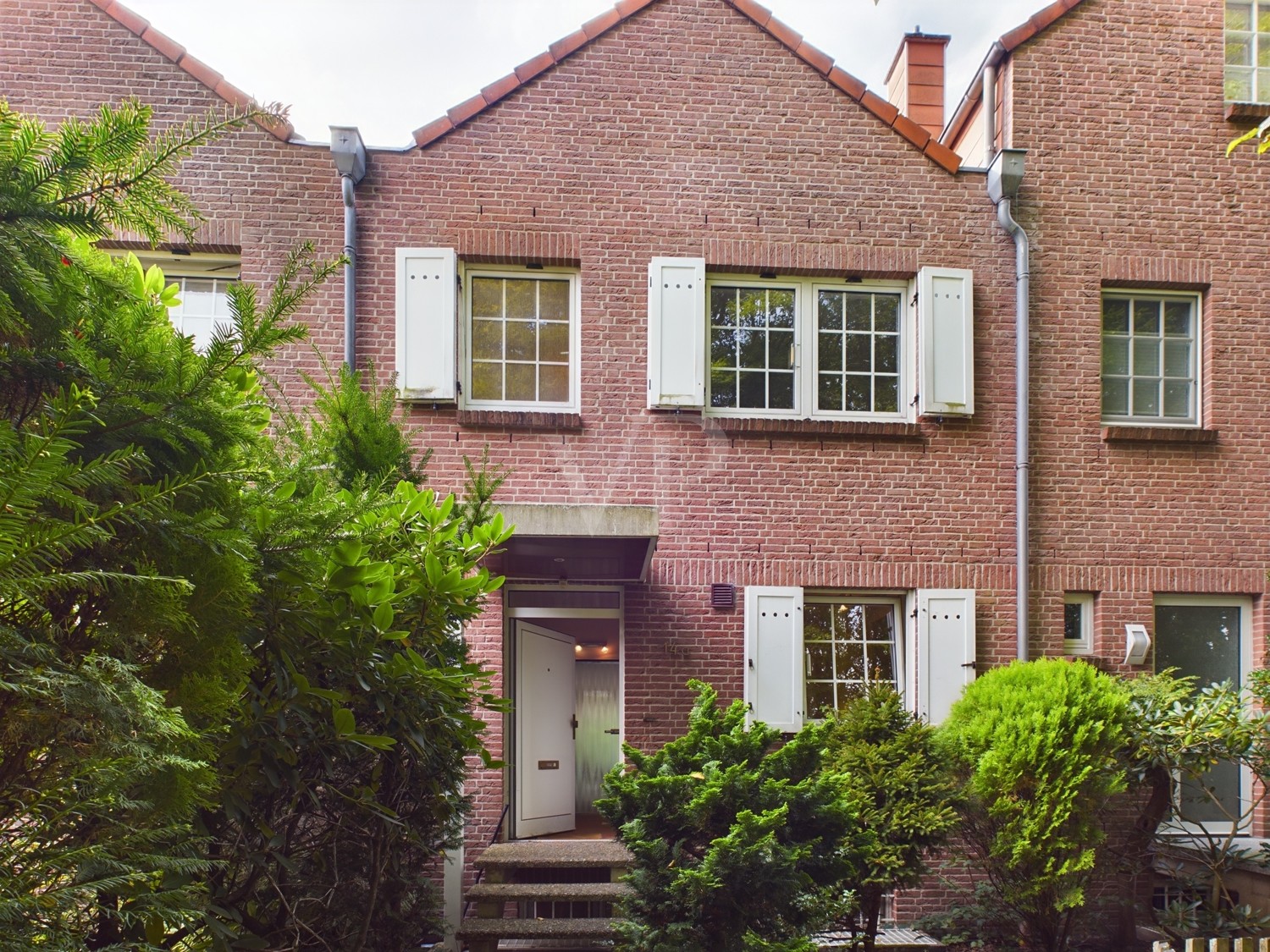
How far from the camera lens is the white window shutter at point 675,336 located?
28.0ft

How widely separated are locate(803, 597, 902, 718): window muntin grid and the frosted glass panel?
3344mm

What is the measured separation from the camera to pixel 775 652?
838 centimetres

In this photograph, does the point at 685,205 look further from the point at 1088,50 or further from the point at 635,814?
the point at 635,814

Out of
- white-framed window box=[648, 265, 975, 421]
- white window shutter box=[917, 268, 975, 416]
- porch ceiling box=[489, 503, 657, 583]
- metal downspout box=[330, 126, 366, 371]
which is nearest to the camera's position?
porch ceiling box=[489, 503, 657, 583]

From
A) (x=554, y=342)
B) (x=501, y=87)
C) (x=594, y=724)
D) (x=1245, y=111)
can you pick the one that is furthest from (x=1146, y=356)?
(x=594, y=724)

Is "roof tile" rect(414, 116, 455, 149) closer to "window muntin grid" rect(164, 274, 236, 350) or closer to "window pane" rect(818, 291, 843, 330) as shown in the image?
"window muntin grid" rect(164, 274, 236, 350)

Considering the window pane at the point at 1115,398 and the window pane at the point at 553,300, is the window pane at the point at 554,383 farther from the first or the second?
the window pane at the point at 1115,398

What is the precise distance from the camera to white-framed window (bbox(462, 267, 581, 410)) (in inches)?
344

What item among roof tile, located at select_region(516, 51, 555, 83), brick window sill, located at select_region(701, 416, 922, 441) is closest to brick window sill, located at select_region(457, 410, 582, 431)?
brick window sill, located at select_region(701, 416, 922, 441)

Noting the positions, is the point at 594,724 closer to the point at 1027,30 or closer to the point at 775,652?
the point at 775,652

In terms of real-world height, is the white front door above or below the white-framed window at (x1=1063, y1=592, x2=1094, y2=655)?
below

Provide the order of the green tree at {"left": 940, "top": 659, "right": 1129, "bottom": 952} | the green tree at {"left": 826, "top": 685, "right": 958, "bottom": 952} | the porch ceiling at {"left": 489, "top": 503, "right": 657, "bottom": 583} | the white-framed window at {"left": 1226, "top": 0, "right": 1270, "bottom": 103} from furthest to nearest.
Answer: the white-framed window at {"left": 1226, "top": 0, "right": 1270, "bottom": 103}
the porch ceiling at {"left": 489, "top": 503, "right": 657, "bottom": 583}
the green tree at {"left": 940, "top": 659, "right": 1129, "bottom": 952}
the green tree at {"left": 826, "top": 685, "right": 958, "bottom": 952}

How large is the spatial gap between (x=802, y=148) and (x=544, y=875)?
6569mm

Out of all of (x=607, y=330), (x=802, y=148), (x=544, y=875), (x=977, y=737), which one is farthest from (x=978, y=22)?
(x=544, y=875)
